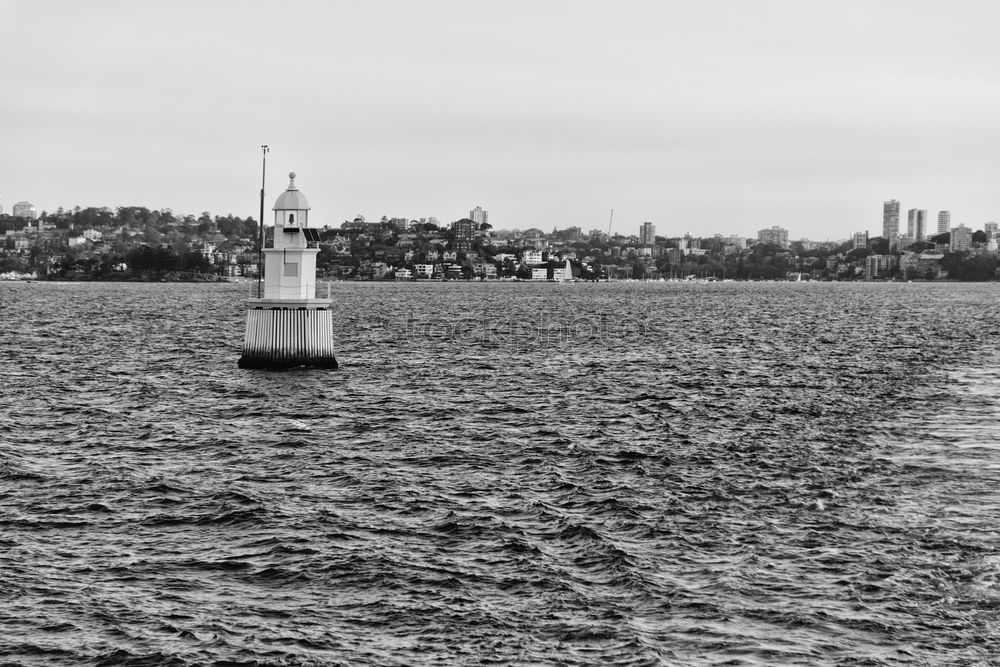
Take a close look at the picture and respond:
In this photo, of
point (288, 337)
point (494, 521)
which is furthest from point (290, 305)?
point (494, 521)

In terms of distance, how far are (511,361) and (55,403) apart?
2353 cm

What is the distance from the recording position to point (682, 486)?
80.9ft

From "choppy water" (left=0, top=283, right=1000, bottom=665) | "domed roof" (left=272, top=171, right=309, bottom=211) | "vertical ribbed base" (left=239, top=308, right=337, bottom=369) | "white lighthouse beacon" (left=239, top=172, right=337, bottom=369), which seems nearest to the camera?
"choppy water" (left=0, top=283, right=1000, bottom=665)

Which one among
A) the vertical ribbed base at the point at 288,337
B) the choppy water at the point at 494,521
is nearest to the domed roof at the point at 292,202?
the vertical ribbed base at the point at 288,337

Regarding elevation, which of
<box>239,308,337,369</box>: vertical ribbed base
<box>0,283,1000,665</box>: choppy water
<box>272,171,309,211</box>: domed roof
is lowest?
<box>0,283,1000,665</box>: choppy water

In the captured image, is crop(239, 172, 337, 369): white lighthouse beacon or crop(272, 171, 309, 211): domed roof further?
crop(272, 171, 309, 211): domed roof

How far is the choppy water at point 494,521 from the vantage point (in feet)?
51.3

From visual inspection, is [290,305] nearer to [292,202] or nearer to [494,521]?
[292,202]

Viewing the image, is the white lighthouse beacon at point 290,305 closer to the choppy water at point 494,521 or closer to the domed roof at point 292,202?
the domed roof at point 292,202

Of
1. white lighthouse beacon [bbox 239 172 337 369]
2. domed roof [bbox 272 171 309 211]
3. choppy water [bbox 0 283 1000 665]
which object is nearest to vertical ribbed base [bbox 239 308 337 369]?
white lighthouse beacon [bbox 239 172 337 369]

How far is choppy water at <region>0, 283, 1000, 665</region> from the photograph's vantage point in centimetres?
1563

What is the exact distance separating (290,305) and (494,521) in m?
21.9

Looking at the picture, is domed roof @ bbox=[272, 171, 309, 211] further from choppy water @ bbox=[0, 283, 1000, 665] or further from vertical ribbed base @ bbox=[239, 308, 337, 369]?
choppy water @ bbox=[0, 283, 1000, 665]

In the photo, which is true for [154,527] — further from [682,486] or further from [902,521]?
[902,521]
